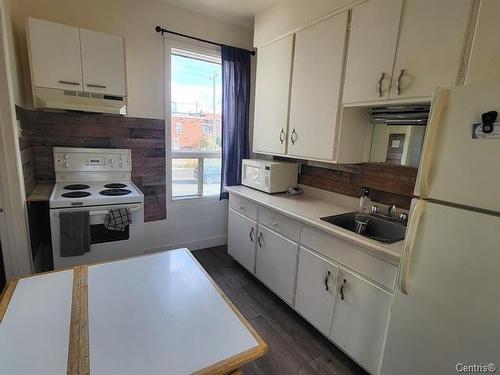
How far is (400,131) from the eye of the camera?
191 cm

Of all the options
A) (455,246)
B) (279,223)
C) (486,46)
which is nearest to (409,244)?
(455,246)

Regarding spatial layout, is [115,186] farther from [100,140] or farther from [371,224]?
[371,224]

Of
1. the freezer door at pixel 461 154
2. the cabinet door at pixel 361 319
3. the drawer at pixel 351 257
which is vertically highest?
the freezer door at pixel 461 154

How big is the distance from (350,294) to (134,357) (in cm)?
131

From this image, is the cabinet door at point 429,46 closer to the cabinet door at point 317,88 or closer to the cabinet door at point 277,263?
the cabinet door at point 317,88

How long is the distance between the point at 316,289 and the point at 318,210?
0.60 metres

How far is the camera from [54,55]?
202 cm

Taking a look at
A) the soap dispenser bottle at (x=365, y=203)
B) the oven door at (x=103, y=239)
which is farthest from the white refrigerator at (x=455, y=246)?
the oven door at (x=103, y=239)

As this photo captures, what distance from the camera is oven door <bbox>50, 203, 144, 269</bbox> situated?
6.23 ft

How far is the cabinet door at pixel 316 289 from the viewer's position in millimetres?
1772

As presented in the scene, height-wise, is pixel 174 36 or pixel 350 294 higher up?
pixel 174 36

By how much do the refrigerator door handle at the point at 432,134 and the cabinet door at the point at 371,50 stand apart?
1.98 ft

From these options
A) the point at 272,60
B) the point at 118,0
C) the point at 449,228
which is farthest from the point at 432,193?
the point at 118,0

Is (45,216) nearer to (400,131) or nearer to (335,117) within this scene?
(335,117)
